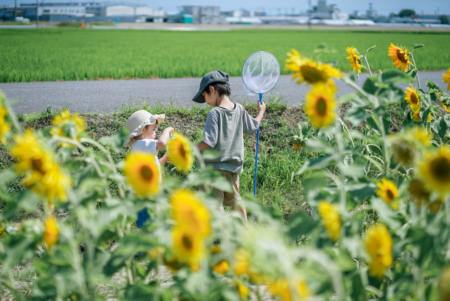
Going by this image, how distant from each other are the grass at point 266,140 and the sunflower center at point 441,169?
321 cm

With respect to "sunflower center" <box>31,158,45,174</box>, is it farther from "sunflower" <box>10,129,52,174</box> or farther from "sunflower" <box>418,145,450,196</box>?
"sunflower" <box>418,145,450,196</box>

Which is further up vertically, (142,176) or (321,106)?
(321,106)

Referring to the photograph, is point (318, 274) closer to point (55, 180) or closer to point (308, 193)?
point (308, 193)

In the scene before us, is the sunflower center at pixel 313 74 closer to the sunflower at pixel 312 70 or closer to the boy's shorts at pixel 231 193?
the sunflower at pixel 312 70

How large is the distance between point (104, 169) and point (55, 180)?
→ 17.4 inches

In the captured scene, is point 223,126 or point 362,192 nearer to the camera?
point 362,192

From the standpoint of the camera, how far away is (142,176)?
162 cm

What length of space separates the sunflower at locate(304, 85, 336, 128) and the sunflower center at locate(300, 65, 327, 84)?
3.5 inches

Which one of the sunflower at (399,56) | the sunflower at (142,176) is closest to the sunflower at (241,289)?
the sunflower at (142,176)

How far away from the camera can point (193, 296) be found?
165 cm

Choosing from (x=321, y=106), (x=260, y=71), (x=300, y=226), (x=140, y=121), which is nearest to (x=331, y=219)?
(x=300, y=226)

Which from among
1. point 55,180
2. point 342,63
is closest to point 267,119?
point 55,180

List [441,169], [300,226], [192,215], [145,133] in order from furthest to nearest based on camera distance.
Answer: [145,133] → [300,226] → [441,169] → [192,215]

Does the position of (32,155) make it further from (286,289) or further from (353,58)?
(353,58)
